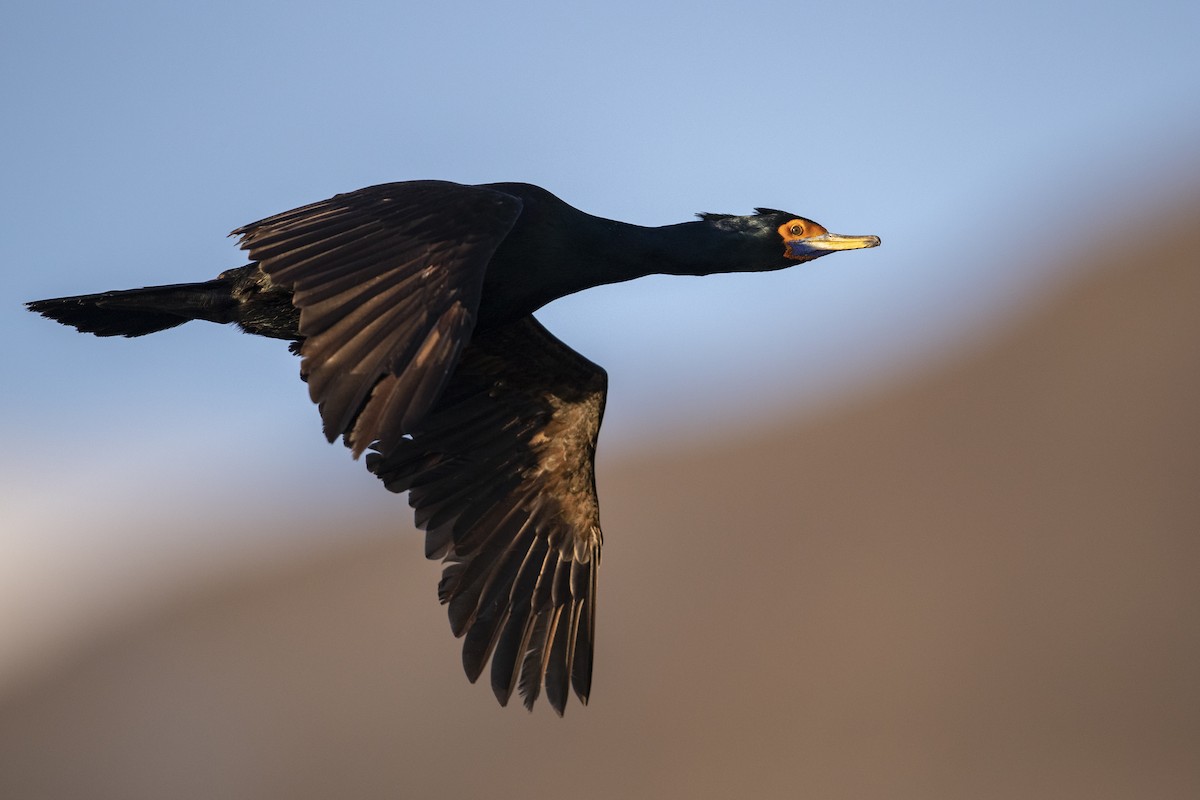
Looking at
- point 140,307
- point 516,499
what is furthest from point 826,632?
point 140,307

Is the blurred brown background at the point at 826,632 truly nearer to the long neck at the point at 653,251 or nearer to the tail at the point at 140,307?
the long neck at the point at 653,251

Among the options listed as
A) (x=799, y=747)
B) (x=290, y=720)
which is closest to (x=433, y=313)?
(x=799, y=747)

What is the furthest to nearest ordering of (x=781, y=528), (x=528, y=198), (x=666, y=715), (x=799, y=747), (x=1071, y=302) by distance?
(x=1071, y=302), (x=781, y=528), (x=666, y=715), (x=799, y=747), (x=528, y=198)

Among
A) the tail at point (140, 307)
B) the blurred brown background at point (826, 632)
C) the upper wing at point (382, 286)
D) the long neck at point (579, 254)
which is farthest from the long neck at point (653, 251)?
the blurred brown background at point (826, 632)

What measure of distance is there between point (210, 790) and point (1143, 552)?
541 inches

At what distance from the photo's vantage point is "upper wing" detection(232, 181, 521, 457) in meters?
5.16

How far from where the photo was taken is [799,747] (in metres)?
18.6

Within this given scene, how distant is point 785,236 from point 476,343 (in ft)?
5.37

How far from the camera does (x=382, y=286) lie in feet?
18.1

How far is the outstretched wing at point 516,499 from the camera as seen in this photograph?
7.38 metres

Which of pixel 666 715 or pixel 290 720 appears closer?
pixel 666 715

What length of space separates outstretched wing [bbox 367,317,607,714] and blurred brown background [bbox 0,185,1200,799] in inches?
438

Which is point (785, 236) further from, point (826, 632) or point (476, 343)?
point (826, 632)

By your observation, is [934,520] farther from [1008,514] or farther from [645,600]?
[645,600]
